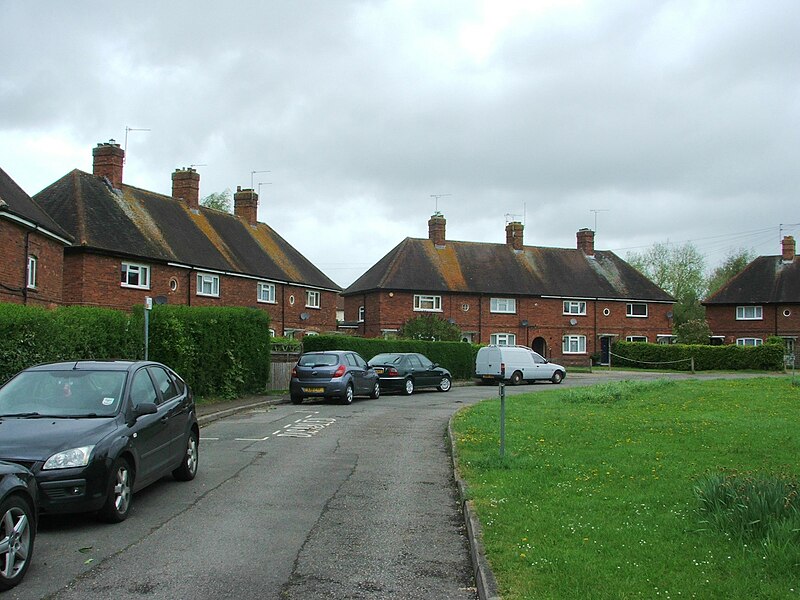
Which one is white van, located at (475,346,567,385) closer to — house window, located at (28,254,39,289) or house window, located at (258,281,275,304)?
house window, located at (258,281,275,304)

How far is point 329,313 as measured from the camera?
48.1 meters

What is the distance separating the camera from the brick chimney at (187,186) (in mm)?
41094

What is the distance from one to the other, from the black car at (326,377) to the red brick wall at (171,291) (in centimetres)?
1112

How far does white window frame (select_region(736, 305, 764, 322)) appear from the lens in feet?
192

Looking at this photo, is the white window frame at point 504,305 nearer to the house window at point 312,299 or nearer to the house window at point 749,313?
the house window at point 312,299

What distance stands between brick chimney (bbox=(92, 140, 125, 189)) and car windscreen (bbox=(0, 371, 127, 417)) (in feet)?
97.7

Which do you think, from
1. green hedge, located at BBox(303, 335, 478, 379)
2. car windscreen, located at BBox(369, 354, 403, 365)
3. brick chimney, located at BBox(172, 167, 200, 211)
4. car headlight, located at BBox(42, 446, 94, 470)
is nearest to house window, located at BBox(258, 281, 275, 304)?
brick chimney, located at BBox(172, 167, 200, 211)

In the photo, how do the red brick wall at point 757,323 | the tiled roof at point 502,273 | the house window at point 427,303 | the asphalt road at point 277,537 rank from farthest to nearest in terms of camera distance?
1. the red brick wall at point 757,323
2. the tiled roof at point 502,273
3. the house window at point 427,303
4. the asphalt road at point 277,537

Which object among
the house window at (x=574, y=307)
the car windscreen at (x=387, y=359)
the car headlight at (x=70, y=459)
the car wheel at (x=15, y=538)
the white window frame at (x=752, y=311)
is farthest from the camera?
the white window frame at (x=752, y=311)

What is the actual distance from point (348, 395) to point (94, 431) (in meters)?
15.3

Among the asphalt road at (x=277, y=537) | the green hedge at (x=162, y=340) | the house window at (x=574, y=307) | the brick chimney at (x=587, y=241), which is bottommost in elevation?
the asphalt road at (x=277, y=537)

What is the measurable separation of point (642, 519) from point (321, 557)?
9.64 feet

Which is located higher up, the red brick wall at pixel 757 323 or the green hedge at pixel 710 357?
the red brick wall at pixel 757 323

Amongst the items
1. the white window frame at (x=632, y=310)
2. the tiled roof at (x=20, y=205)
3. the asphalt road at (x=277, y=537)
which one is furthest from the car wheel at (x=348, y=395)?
the white window frame at (x=632, y=310)
